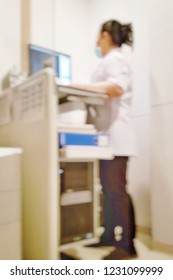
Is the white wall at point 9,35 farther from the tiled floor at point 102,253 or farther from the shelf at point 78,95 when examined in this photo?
the tiled floor at point 102,253

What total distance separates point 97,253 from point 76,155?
65 centimetres

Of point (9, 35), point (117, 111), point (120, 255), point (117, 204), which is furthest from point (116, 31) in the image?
point (120, 255)

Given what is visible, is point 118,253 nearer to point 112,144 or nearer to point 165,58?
point 112,144

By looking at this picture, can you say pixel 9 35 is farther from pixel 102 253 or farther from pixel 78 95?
pixel 102 253

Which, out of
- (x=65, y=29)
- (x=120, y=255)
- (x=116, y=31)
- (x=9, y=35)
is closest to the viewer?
(x=120, y=255)

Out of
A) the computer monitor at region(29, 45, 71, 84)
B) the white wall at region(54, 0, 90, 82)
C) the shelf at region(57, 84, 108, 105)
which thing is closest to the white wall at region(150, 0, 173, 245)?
the shelf at region(57, 84, 108, 105)

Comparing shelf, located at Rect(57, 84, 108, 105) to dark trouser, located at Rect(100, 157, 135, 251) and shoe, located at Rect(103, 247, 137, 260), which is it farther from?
shoe, located at Rect(103, 247, 137, 260)

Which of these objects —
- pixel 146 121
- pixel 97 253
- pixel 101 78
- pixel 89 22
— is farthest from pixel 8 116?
pixel 89 22

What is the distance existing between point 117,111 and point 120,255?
0.73 metres

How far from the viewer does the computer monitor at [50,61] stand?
194 cm

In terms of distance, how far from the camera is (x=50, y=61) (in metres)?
1.95

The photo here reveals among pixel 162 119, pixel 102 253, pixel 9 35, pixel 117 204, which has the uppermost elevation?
pixel 9 35

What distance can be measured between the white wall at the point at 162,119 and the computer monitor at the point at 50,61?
0.62 m

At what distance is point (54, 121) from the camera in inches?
43.3
